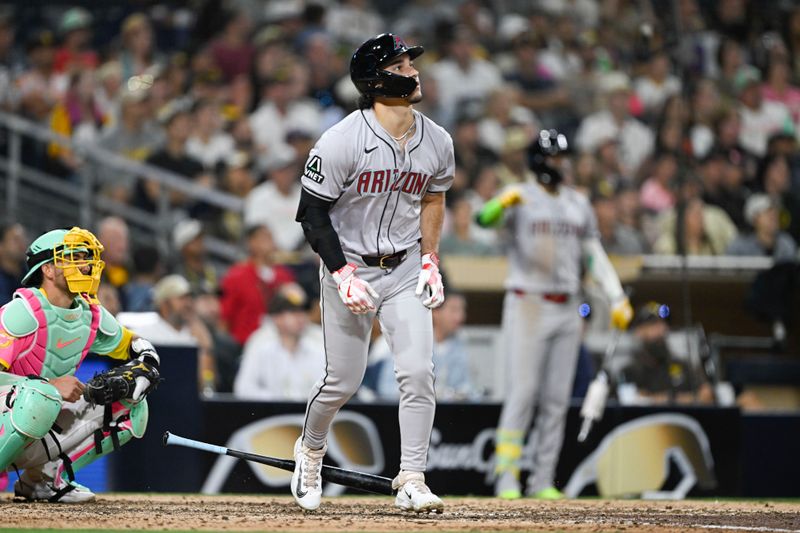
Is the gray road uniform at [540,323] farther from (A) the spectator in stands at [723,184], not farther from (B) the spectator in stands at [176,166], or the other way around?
(A) the spectator in stands at [723,184]

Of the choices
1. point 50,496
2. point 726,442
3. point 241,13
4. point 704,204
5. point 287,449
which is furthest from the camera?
point 241,13

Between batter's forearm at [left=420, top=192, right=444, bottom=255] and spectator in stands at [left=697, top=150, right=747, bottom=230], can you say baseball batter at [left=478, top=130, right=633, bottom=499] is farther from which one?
spectator in stands at [left=697, top=150, right=747, bottom=230]

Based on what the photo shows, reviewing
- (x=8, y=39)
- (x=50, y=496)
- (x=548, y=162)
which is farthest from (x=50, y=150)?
(x=50, y=496)

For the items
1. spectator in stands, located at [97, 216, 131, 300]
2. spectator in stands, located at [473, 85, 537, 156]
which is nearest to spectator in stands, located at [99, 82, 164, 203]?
spectator in stands, located at [97, 216, 131, 300]

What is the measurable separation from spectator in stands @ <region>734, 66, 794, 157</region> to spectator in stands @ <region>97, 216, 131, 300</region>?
7.87 m

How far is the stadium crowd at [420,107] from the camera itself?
11.1m

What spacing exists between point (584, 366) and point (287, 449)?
2.45 m

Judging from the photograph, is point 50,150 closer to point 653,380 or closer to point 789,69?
point 653,380

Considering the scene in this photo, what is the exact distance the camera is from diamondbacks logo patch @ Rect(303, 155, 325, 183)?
6.26m

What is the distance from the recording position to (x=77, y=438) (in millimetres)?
6758

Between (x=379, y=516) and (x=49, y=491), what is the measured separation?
1.74 metres

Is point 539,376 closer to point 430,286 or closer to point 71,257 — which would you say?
point 430,286

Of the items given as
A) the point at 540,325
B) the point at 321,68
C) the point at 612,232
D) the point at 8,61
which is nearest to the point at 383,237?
the point at 540,325

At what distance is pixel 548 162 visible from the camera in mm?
9211
